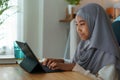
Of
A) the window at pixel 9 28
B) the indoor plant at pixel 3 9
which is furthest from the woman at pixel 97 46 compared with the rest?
the window at pixel 9 28

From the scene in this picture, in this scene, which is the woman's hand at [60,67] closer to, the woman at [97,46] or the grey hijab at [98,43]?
the woman at [97,46]

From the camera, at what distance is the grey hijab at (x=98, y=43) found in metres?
1.79

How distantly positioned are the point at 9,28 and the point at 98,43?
2.21 m

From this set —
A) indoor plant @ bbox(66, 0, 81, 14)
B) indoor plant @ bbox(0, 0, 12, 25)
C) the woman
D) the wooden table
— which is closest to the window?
indoor plant @ bbox(0, 0, 12, 25)

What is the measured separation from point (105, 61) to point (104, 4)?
7.98 feet

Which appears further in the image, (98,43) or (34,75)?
(98,43)

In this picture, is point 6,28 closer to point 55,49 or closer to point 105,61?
point 55,49

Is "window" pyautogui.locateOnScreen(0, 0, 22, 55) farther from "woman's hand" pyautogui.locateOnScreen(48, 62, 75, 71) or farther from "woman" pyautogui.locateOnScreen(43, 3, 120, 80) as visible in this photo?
"woman's hand" pyautogui.locateOnScreen(48, 62, 75, 71)

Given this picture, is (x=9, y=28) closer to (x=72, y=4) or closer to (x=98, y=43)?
(x=72, y=4)

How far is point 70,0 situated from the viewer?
3.68m

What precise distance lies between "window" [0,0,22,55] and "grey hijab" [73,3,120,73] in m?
2.01

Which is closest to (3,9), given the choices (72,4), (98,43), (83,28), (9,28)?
(9,28)

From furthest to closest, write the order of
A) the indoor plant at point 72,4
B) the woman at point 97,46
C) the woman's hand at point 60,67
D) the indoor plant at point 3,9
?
the indoor plant at point 72,4
the indoor plant at point 3,9
the woman at point 97,46
the woman's hand at point 60,67

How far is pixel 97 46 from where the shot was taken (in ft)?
5.96
